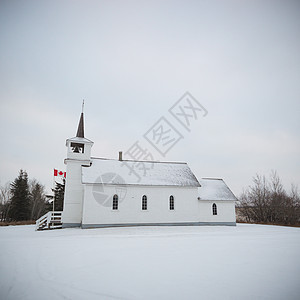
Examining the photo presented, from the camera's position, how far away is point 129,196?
22984mm

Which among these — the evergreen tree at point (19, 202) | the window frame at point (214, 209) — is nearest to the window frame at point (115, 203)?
the window frame at point (214, 209)

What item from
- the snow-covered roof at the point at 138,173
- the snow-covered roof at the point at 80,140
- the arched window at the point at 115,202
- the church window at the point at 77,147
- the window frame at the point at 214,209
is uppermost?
the snow-covered roof at the point at 80,140

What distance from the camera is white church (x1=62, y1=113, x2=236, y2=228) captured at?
22.0 meters

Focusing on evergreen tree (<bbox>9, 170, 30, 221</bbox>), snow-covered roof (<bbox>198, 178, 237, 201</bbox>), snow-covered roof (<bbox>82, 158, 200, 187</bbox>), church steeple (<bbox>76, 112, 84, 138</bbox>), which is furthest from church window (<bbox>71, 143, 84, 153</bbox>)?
evergreen tree (<bbox>9, 170, 30, 221</bbox>)

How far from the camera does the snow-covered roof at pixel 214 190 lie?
84.1ft

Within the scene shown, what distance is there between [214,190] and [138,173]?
32.3 ft

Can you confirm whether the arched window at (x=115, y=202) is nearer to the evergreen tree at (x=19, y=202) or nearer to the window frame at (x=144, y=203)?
the window frame at (x=144, y=203)

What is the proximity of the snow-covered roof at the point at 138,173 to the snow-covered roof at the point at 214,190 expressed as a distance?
180 cm

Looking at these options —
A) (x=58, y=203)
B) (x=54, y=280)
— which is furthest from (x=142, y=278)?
(x=58, y=203)

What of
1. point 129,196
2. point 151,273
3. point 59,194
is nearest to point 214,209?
point 129,196

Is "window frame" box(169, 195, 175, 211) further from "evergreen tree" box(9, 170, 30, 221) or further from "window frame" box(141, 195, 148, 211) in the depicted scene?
"evergreen tree" box(9, 170, 30, 221)

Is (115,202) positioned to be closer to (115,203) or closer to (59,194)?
(115,203)

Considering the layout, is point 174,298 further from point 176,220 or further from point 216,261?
point 176,220

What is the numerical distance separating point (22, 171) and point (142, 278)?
42035mm
